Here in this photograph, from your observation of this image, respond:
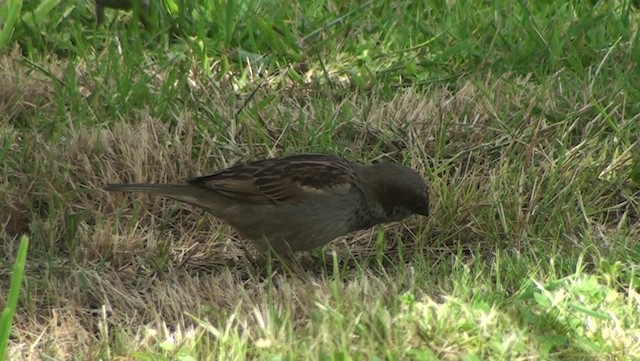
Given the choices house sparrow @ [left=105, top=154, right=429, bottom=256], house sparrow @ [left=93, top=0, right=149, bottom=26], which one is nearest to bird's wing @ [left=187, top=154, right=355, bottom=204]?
house sparrow @ [left=105, top=154, right=429, bottom=256]

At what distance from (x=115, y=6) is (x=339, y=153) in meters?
1.65

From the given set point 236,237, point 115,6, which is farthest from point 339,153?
point 115,6

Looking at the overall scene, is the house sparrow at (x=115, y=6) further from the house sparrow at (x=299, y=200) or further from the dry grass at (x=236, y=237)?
the house sparrow at (x=299, y=200)

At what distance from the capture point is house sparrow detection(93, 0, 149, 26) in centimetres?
679

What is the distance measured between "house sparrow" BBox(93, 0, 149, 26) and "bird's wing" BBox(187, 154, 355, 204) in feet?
6.04

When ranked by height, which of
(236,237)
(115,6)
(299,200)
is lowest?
(236,237)

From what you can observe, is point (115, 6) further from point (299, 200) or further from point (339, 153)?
point (299, 200)

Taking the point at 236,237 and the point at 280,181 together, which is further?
the point at 236,237

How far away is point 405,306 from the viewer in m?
4.38

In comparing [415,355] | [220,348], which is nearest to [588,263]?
[415,355]

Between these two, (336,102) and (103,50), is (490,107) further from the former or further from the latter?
(103,50)

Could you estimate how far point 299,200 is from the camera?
524 centimetres

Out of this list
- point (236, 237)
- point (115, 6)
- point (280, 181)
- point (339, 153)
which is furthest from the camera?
point (115, 6)

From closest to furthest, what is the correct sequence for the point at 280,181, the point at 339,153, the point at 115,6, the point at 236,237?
the point at 280,181 → the point at 236,237 → the point at 339,153 → the point at 115,6
